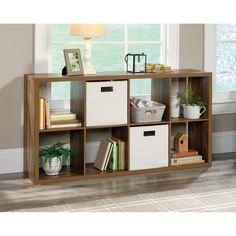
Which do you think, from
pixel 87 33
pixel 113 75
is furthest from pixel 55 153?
pixel 87 33

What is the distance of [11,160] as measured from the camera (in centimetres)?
378

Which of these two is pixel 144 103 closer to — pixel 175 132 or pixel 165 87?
pixel 165 87

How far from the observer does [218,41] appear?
14.5ft

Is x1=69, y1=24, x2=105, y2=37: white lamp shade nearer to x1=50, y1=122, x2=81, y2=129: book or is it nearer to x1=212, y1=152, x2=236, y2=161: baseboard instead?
x1=50, y1=122, x2=81, y2=129: book

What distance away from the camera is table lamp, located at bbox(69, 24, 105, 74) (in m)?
3.55

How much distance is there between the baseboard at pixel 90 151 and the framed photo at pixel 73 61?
0.71 m

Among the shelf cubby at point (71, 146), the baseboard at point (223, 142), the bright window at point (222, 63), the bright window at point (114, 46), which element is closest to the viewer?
the shelf cubby at point (71, 146)

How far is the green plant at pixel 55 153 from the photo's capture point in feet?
11.8

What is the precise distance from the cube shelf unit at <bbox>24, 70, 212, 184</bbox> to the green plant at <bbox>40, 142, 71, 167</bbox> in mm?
89

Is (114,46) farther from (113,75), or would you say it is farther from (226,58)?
(226,58)

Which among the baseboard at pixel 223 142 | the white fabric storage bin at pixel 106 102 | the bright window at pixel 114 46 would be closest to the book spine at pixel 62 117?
the white fabric storage bin at pixel 106 102

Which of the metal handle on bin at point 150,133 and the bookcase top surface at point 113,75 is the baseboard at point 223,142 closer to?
the bookcase top surface at point 113,75
